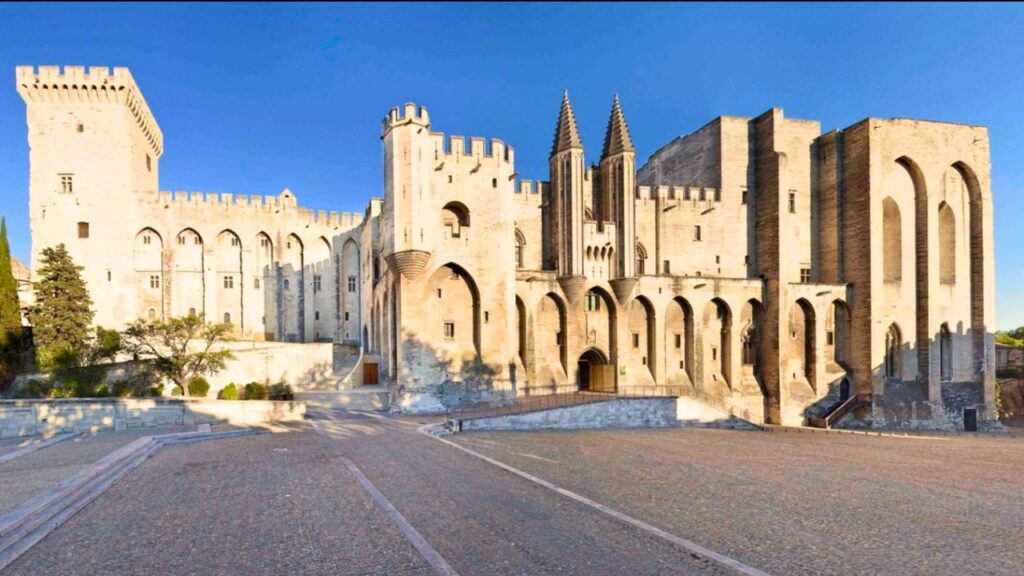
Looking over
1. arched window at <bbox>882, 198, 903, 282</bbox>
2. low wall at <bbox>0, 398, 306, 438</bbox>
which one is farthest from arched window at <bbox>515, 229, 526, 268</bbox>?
arched window at <bbox>882, 198, 903, 282</bbox>

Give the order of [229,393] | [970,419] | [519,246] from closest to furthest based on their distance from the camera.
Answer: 1. [229,393]
2. [519,246]
3. [970,419]

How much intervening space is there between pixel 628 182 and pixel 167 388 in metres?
27.7

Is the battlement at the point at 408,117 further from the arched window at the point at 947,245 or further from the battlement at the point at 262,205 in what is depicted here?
the arched window at the point at 947,245

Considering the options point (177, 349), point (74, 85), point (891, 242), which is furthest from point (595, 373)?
point (74, 85)

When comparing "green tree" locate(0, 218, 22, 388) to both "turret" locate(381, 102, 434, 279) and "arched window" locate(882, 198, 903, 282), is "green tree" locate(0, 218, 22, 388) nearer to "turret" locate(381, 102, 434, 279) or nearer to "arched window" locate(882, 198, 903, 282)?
"turret" locate(381, 102, 434, 279)

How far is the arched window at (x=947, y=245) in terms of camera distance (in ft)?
118

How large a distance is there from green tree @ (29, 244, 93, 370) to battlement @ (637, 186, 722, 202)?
105 feet

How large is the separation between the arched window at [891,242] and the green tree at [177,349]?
4014cm

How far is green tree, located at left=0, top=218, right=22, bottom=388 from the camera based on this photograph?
85.6 feet

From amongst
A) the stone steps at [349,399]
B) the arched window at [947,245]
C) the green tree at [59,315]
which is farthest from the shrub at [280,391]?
the arched window at [947,245]

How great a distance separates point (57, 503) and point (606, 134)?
30627mm

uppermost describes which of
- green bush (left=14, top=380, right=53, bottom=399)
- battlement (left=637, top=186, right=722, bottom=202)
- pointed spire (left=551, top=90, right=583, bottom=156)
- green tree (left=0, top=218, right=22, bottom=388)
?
pointed spire (left=551, top=90, right=583, bottom=156)

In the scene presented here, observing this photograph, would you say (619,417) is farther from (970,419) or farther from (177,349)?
(970,419)

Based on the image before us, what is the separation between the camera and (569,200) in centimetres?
2927
